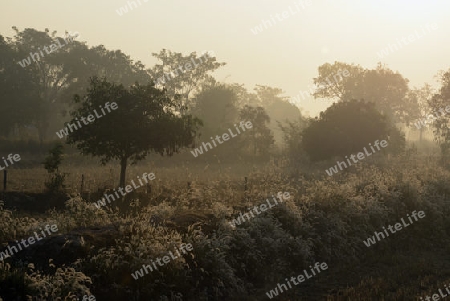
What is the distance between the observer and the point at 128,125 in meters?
24.2

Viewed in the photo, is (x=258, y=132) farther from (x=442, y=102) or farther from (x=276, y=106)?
(x=276, y=106)

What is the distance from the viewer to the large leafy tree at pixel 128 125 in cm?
2411

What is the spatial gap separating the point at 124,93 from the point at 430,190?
1613 centimetres

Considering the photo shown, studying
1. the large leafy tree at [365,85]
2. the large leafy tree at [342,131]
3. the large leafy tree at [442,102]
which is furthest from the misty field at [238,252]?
the large leafy tree at [365,85]

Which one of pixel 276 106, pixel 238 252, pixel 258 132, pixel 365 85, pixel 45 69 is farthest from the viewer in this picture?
pixel 276 106

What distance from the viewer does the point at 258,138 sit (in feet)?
188

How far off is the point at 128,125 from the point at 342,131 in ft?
73.7

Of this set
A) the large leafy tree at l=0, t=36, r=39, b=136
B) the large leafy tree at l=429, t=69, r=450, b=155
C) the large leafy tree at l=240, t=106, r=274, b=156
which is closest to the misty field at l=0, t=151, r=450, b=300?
the large leafy tree at l=240, t=106, r=274, b=156

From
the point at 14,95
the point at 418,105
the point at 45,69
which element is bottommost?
the point at 418,105

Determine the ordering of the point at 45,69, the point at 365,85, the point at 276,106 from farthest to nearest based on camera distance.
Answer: the point at 276,106 → the point at 365,85 → the point at 45,69

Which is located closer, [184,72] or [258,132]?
[258,132]

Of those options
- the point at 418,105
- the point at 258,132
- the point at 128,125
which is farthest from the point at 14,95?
the point at 418,105

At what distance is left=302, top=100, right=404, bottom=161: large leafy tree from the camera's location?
4044cm

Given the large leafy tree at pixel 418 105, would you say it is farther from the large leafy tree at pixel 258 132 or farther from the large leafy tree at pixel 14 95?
the large leafy tree at pixel 14 95
